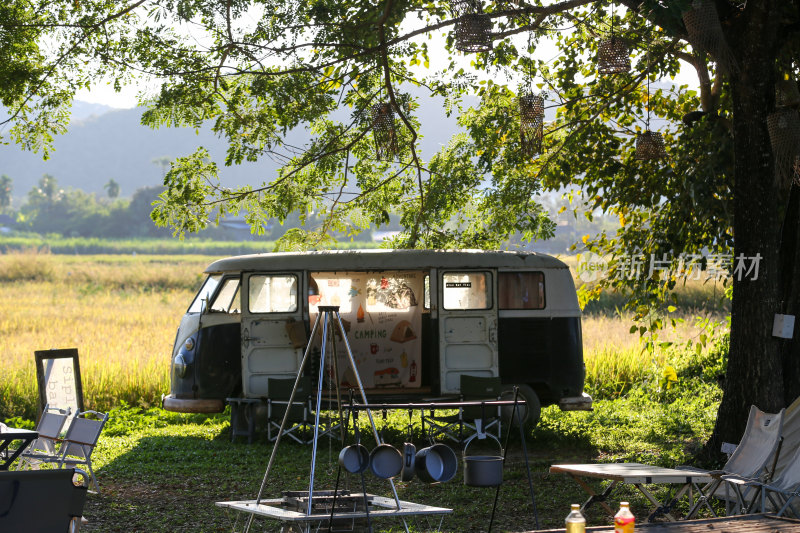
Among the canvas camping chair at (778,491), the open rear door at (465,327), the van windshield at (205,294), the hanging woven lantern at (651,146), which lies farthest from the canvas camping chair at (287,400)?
the canvas camping chair at (778,491)

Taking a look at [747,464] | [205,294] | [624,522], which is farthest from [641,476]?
[205,294]

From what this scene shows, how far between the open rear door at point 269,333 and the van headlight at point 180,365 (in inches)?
25.9

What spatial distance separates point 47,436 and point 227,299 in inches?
139

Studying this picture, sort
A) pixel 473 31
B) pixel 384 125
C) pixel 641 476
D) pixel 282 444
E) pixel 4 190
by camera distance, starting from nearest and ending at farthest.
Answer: pixel 641 476 → pixel 473 31 → pixel 384 125 → pixel 282 444 → pixel 4 190

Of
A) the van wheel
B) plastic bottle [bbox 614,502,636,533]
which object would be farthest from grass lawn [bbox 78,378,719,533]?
plastic bottle [bbox 614,502,636,533]

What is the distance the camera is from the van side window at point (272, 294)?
34.4 feet

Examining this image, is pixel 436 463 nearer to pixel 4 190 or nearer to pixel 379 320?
pixel 379 320

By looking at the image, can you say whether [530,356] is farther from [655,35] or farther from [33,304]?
[33,304]

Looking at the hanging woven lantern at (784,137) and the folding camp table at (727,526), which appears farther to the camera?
the hanging woven lantern at (784,137)

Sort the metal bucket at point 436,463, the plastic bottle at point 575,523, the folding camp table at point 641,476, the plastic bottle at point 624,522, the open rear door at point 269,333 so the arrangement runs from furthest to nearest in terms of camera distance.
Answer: the open rear door at point 269,333 < the folding camp table at point 641,476 < the metal bucket at point 436,463 < the plastic bottle at point 624,522 < the plastic bottle at point 575,523

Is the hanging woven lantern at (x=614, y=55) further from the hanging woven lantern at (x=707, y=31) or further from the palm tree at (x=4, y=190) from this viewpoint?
the palm tree at (x=4, y=190)

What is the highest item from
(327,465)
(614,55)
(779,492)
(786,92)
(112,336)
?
(614,55)

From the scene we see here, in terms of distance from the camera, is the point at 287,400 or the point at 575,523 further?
the point at 287,400

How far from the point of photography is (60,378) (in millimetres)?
8984
